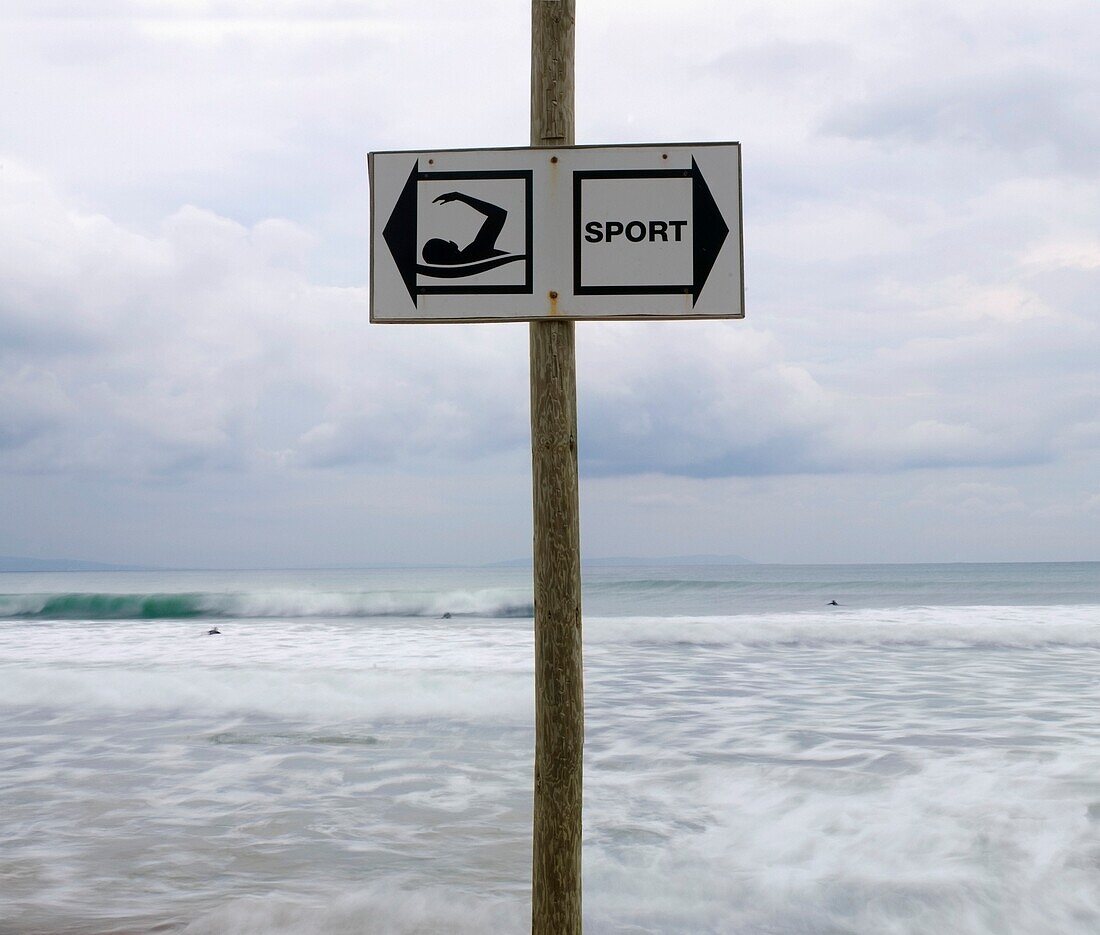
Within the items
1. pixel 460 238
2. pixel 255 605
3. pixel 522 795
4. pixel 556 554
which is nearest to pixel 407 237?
pixel 460 238

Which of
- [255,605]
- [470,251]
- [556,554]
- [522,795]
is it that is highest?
[470,251]

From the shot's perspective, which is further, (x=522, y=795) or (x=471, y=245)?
(x=522, y=795)

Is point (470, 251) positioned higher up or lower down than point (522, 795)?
higher up

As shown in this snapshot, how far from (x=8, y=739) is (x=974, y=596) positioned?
130 ft

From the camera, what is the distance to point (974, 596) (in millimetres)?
41094

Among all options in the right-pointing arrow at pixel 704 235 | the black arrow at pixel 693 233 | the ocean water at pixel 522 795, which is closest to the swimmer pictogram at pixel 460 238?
the black arrow at pixel 693 233

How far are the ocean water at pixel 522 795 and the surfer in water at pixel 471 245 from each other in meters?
3.67

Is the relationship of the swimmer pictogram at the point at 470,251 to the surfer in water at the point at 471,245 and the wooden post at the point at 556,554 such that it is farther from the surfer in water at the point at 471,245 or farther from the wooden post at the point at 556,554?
the wooden post at the point at 556,554

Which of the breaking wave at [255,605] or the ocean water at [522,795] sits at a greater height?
the ocean water at [522,795]

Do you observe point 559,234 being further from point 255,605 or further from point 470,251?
point 255,605

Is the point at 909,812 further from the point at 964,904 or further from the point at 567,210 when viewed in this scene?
the point at 567,210

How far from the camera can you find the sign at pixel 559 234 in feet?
9.41

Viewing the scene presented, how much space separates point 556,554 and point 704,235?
108cm

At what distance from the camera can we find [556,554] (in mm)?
2945
